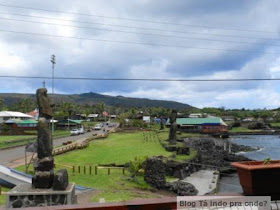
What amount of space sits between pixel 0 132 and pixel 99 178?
44.3m

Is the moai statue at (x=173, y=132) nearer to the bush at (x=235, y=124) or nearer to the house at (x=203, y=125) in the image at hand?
the house at (x=203, y=125)

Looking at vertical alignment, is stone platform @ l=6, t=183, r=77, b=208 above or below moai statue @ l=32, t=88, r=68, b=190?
below

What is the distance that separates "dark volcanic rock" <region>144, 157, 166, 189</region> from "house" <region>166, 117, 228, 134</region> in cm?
6143

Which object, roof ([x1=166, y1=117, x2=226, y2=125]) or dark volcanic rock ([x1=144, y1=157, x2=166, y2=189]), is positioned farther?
roof ([x1=166, y1=117, x2=226, y2=125])

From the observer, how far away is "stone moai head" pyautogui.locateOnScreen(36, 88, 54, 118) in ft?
36.7

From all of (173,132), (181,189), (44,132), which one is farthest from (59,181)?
(173,132)

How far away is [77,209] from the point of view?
13.8ft

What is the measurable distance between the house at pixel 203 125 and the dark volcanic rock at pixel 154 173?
202ft

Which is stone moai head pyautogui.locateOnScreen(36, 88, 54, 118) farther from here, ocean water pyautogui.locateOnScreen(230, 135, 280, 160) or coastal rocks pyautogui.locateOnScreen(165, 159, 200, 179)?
ocean water pyautogui.locateOnScreen(230, 135, 280, 160)

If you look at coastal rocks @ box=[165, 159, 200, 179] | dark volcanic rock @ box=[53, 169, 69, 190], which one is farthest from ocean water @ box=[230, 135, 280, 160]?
dark volcanic rock @ box=[53, 169, 69, 190]

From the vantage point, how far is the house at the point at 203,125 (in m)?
79.9

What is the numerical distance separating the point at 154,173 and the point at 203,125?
216 ft

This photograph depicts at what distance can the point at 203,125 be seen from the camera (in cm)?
8256

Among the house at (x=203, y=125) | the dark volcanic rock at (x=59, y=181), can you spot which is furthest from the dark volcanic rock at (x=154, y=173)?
the house at (x=203, y=125)
